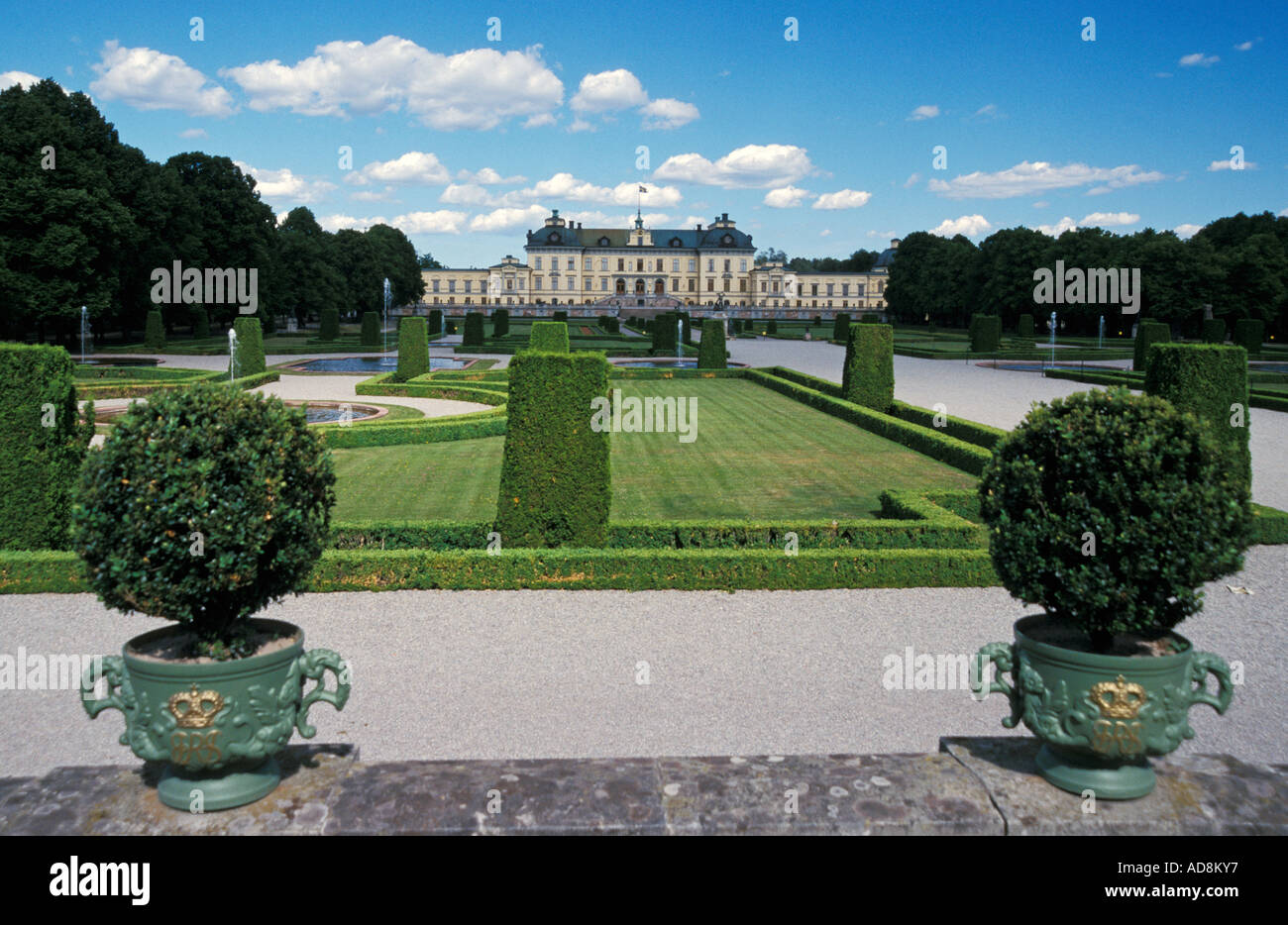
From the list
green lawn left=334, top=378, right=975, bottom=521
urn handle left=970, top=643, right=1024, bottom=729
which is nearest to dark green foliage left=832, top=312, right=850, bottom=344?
green lawn left=334, top=378, right=975, bottom=521

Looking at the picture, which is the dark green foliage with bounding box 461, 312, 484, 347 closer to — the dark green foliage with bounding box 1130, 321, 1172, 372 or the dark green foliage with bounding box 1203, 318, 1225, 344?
the dark green foliage with bounding box 1130, 321, 1172, 372

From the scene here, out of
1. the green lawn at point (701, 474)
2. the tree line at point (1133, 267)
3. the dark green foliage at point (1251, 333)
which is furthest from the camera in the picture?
the tree line at point (1133, 267)

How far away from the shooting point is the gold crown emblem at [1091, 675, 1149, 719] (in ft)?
11.5

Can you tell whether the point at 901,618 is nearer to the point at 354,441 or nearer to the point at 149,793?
the point at 149,793

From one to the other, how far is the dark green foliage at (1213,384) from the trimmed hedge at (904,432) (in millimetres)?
2299

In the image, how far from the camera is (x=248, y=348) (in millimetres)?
28000

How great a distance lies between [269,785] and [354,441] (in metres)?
13.8

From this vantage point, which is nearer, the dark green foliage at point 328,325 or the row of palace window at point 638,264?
the dark green foliage at point 328,325

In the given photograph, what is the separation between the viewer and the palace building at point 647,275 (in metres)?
121

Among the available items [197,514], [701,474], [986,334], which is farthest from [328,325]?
[197,514]

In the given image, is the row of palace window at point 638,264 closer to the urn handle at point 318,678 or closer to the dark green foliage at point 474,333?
the dark green foliage at point 474,333

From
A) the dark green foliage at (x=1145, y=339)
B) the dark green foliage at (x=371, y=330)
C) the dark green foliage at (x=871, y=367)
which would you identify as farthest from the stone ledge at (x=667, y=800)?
the dark green foliage at (x=371, y=330)

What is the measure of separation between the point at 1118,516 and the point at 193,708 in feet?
11.5
